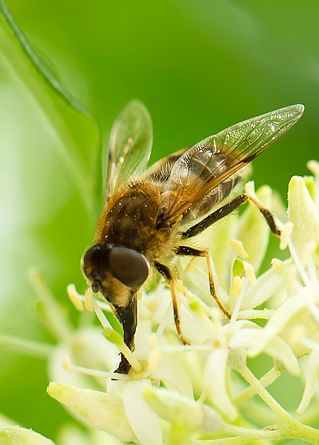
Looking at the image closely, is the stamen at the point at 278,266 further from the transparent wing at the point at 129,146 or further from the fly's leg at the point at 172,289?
the transparent wing at the point at 129,146

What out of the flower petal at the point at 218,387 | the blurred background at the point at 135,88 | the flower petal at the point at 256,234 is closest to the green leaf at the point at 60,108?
the flower petal at the point at 256,234

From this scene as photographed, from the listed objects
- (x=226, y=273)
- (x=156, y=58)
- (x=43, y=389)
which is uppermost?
A: (x=156, y=58)

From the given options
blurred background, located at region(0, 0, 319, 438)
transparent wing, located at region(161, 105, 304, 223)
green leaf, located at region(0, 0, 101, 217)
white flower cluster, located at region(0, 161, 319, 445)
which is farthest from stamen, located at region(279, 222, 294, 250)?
blurred background, located at region(0, 0, 319, 438)

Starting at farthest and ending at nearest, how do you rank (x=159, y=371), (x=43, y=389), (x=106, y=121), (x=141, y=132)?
(x=106, y=121)
(x=43, y=389)
(x=141, y=132)
(x=159, y=371)

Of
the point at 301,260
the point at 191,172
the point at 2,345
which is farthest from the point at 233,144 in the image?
the point at 2,345

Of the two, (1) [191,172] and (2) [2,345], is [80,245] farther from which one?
(1) [191,172]

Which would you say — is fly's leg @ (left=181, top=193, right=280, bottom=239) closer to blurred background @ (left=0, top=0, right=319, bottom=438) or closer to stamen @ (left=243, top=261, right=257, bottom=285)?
stamen @ (left=243, top=261, right=257, bottom=285)

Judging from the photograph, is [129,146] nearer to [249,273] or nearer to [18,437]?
[249,273]
